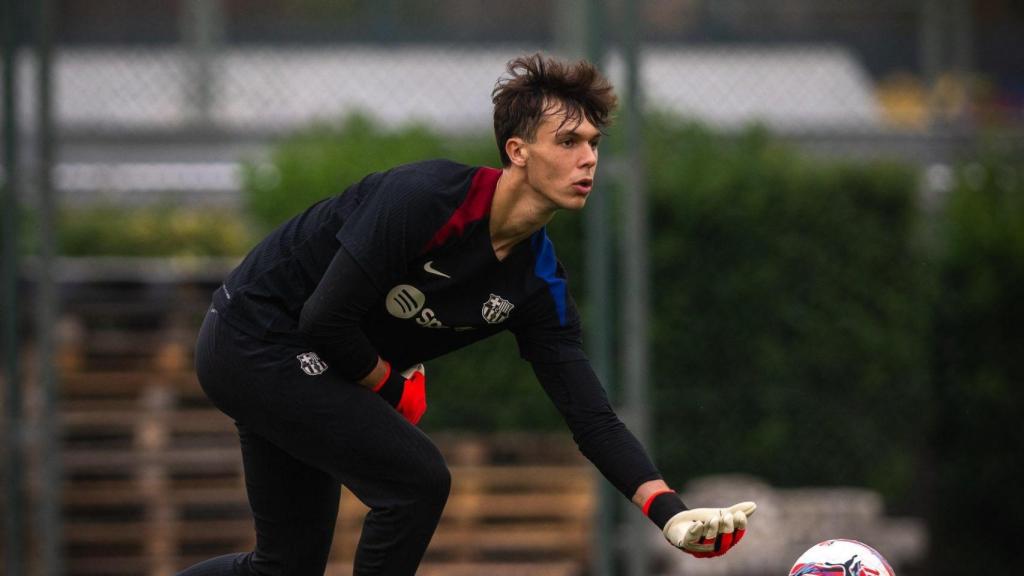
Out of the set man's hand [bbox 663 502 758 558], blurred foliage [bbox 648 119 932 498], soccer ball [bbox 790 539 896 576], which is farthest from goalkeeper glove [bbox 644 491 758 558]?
blurred foliage [bbox 648 119 932 498]

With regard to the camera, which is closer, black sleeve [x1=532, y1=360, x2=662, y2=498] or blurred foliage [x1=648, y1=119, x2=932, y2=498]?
black sleeve [x1=532, y1=360, x2=662, y2=498]

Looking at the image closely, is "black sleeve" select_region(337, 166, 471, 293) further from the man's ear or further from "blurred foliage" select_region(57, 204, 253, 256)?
"blurred foliage" select_region(57, 204, 253, 256)

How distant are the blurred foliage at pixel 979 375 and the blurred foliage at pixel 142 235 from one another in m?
4.65

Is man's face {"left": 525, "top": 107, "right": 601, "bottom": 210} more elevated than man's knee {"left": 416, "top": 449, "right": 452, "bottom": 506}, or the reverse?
man's face {"left": 525, "top": 107, "right": 601, "bottom": 210}

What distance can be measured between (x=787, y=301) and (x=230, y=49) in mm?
4886

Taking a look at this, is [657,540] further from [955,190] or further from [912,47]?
[912,47]

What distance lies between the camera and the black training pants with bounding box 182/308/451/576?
11.7ft

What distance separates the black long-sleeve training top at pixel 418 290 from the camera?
3494mm

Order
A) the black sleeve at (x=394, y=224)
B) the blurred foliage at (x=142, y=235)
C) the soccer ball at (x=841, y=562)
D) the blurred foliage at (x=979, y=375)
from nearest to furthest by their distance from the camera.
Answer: the black sleeve at (x=394, y=224)
the soccer ball at (x=841, y=562)
the blurred foliage at (x=979, y=375)
the blurred foliage at (x=142, y=235)

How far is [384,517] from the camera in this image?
359cm

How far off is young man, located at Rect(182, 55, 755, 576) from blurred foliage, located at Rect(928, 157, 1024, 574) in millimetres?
5762

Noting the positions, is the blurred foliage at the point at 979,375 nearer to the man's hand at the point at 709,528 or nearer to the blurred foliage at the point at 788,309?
the blurred foliage at the point at 788,309

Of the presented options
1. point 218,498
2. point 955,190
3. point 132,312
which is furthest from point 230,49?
point 955,190

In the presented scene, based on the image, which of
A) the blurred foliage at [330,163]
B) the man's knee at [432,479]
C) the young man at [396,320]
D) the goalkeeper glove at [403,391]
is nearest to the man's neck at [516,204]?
the young man at [396,320]
